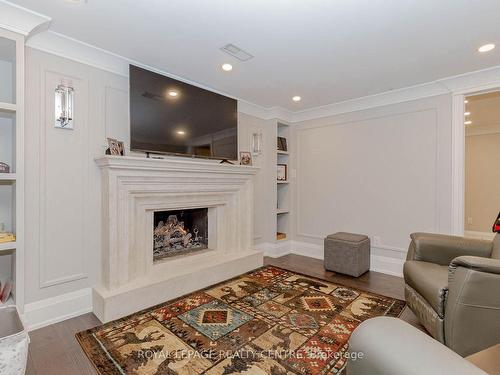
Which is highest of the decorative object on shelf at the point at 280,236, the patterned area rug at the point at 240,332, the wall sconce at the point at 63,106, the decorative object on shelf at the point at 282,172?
the wall sconce at the point at 63,106

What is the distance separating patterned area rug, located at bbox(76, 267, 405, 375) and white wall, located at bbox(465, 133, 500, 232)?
177 inches

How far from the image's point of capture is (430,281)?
6.12ft

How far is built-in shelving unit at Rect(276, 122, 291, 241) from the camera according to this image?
444 centimetres

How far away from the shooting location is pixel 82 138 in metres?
2.35

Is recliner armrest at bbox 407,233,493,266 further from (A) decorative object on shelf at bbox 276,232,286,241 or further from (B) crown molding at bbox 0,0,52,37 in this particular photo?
(B) crown molding at bbox 0,0,52,37

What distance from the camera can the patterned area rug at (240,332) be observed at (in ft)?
5.47

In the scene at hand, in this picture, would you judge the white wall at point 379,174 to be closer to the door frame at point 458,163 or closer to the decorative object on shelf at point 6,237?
the door frame at point 458,163

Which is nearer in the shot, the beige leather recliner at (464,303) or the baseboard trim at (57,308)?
the beige leather recliner at (464,303)

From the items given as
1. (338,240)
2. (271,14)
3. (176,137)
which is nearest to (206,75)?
(176,137)

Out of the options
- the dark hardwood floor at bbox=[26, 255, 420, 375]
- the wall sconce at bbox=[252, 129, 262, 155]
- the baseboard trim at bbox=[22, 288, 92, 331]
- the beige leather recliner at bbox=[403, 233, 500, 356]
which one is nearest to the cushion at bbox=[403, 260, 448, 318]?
the beige leather recliner at bbox=[403, 233, 500, 356]

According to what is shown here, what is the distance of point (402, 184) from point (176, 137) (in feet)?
9.13

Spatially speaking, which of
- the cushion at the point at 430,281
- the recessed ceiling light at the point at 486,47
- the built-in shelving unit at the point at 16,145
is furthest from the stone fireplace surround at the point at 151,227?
the recessed ceiling light at the point at 486,47

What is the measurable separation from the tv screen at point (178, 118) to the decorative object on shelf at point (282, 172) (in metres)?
1.16

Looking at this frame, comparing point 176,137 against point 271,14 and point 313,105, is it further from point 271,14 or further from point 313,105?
point 313,105
